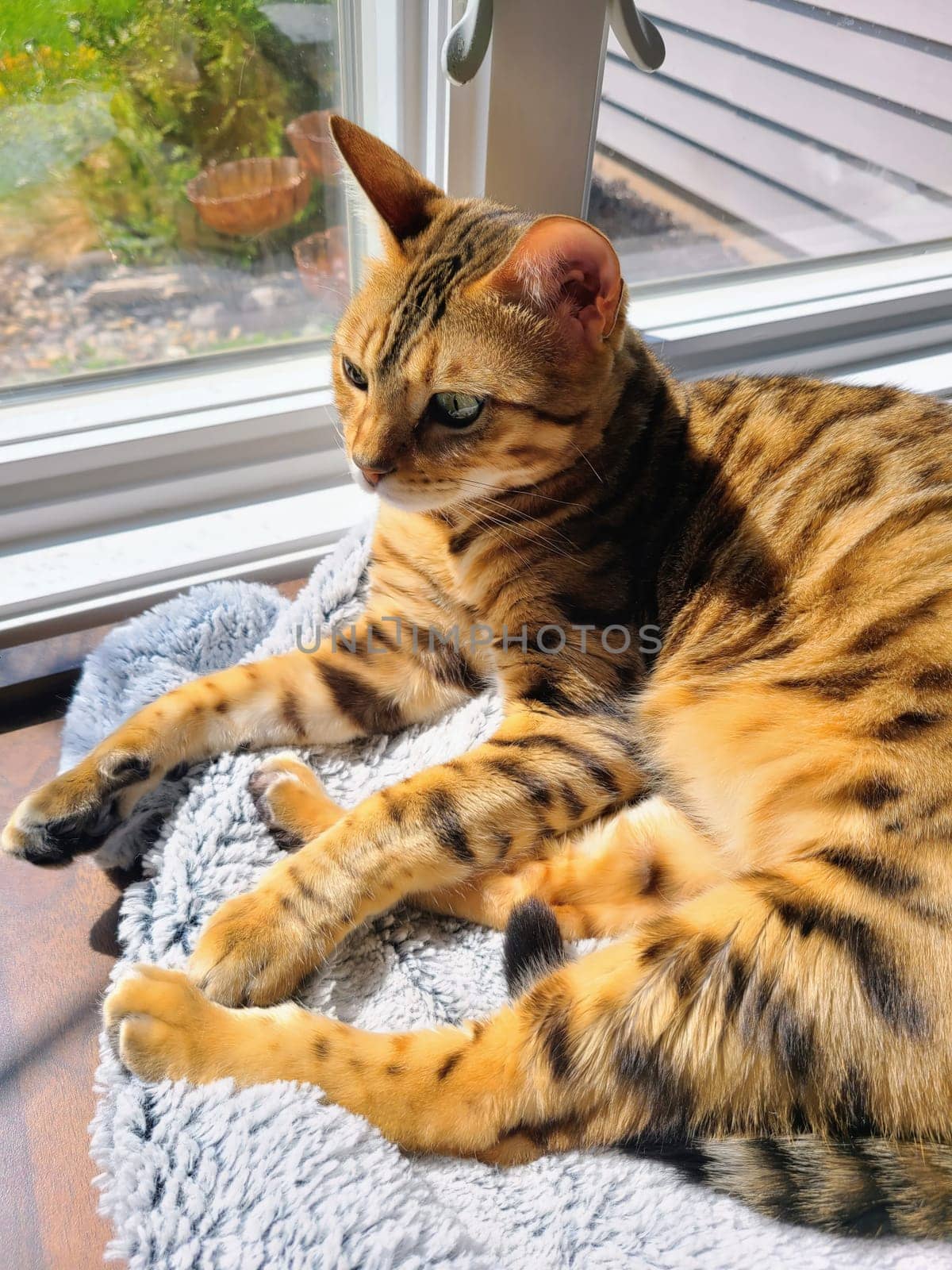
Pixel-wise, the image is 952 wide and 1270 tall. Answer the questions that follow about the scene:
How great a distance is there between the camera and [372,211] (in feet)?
3.73

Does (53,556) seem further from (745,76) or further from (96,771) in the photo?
(745,76)

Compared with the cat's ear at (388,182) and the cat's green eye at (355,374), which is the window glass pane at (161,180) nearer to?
the cat's ear at (388,182)

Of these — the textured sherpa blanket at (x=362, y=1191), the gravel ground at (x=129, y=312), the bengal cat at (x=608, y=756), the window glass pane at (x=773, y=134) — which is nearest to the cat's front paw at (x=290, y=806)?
the bengal cat at (x=608, y=756)

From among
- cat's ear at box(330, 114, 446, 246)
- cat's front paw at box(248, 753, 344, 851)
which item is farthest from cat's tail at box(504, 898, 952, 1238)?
cat's ear at box(330, 114, 446, 246)

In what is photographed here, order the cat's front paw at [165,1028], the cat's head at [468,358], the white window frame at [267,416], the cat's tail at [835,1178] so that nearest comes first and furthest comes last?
1. the cat's tail at [835,1178]
2. the cat's front paw at [165,1028]
3. the cat's head at [468,358]
4. the white window frame at [267,416]

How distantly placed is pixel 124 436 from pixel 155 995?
0.89 metres

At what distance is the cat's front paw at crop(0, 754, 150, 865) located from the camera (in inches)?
41.5

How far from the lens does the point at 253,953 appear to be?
0.95 meters

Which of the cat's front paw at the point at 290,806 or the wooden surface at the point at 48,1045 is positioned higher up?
the cat's front paw at the point at 290,806

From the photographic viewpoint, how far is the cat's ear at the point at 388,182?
3.48ft

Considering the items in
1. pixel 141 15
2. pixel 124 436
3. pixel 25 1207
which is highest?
pixel 141 15

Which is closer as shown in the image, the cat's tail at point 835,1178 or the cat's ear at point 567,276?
the cat's tail at point 835,1178

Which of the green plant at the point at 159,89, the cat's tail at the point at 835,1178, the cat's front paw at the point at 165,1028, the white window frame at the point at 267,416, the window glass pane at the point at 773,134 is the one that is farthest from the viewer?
the window glass pane at the point at 773,134

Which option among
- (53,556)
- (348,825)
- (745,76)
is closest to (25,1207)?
(348,825)
